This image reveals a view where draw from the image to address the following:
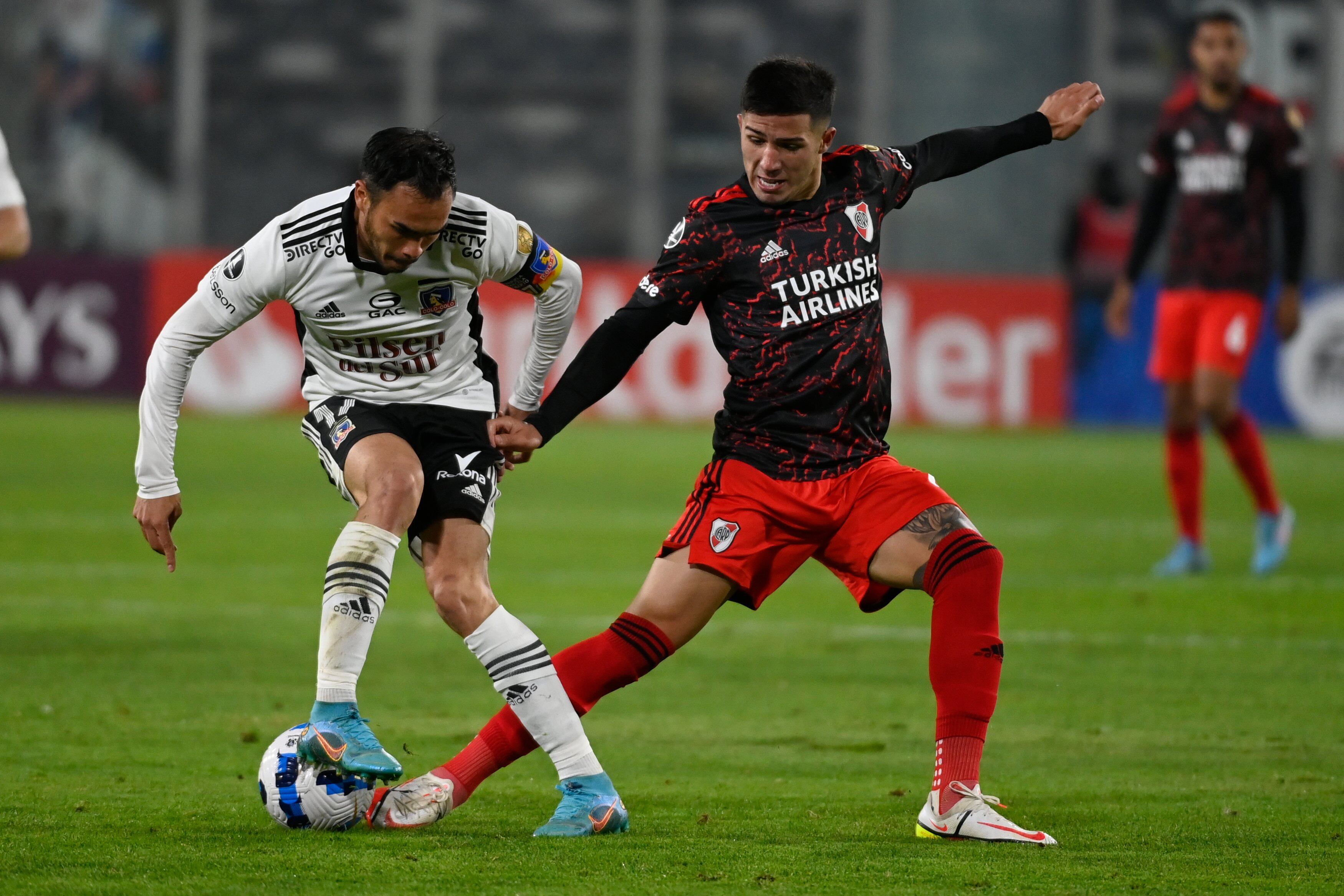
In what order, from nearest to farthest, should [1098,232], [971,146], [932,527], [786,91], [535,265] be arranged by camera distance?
[786,91] < [932,527] < [535,265] < [971,146] < [1098,232]

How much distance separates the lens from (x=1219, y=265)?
926 cm

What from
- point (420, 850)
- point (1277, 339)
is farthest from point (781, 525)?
point (1277, 339)

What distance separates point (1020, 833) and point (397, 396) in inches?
73.7

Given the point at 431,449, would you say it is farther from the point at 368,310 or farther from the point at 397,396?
the point at 368,310

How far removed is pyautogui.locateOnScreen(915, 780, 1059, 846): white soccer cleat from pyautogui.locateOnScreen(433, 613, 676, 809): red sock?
728 millimetres

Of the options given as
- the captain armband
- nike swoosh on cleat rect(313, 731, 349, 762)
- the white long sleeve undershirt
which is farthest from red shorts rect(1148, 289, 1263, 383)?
nike swoosh on cleat rect(313, 731, 349, 762)

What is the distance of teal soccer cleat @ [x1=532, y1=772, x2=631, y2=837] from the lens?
14.1 ft

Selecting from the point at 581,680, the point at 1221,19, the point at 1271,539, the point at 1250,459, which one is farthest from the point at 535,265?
the point at 1271,539

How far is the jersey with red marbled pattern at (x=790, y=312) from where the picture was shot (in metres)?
4.55

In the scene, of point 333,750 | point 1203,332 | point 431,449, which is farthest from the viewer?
point 1203,332

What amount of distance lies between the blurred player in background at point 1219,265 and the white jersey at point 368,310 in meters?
5.06

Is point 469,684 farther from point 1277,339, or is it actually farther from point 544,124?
point 544,124

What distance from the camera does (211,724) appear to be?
223 inches

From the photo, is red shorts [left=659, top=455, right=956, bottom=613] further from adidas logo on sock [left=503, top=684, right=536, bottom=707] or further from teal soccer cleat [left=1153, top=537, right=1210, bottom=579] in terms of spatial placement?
teal soccer cleat [left=1153, top=537, right=1210, bottom=579]
